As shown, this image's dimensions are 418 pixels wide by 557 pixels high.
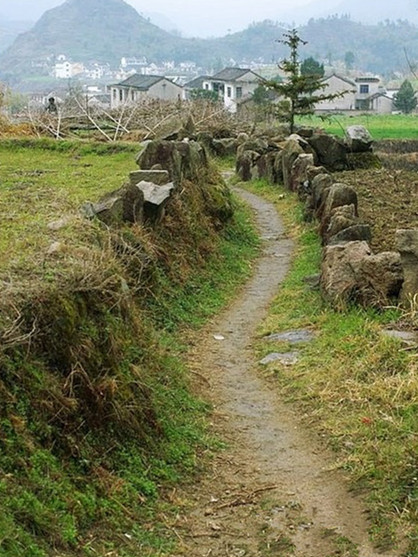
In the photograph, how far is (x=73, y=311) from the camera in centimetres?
750

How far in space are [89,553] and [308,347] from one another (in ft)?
17.1

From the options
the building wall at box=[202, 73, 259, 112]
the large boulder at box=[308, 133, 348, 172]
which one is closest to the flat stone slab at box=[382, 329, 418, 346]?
the large boulder at box=[308, 133, 348, 172]

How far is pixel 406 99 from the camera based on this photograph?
7919 centimetres

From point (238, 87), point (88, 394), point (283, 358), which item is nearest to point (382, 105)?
A: point (238, 87)

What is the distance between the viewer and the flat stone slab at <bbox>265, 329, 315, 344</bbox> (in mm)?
10895

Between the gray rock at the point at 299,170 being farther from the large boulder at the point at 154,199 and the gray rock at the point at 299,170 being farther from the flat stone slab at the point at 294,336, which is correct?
the flat stone slab at the point at 294,336

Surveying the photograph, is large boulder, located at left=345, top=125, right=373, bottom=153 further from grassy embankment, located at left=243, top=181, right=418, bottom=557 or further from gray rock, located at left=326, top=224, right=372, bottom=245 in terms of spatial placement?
grassy embankment, located at left=243, top=181, right=418, bottom=557

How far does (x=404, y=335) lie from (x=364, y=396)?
138 centimetres

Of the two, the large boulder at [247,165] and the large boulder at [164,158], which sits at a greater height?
the large boulder at [164,158]

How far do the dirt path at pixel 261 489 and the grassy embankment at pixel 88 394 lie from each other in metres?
0.25

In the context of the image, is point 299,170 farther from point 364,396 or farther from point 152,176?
point 364,396

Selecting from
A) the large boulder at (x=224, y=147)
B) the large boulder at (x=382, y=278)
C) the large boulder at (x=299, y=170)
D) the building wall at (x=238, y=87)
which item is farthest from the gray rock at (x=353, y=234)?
the building wall at (x=238, y=87)

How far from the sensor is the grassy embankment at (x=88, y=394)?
5957 mm

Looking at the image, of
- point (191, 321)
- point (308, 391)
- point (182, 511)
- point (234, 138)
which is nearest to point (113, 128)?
point (234, 138)
